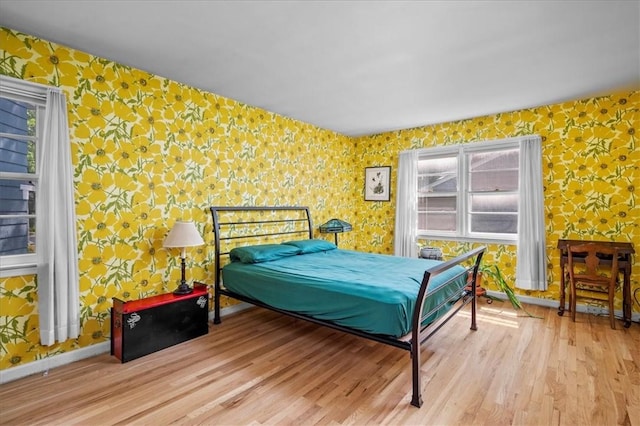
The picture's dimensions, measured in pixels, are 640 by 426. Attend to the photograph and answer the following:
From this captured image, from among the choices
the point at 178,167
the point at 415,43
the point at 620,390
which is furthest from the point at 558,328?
the point at 178,167

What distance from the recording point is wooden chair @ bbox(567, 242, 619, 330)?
3.28 meters

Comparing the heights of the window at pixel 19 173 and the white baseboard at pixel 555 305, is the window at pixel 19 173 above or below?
above

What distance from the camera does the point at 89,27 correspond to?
7.52ft

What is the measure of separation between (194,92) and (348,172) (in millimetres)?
3052

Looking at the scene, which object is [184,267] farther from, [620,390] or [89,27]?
[620,390]

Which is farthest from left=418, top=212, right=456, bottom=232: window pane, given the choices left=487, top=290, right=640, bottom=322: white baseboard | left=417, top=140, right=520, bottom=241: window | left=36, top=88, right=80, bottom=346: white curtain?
left=36, top=88, right=80, bottom=346: white curtain

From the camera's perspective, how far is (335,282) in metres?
2.62

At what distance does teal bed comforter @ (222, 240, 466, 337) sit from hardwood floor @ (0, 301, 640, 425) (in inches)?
17.4

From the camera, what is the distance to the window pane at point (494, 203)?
4410 mm

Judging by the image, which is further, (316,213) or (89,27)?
(316,213)

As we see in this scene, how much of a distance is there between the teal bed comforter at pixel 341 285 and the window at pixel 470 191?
166 cm

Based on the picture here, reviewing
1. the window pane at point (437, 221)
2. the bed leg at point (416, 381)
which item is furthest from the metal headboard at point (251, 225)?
the bed leg at point (416, 381)

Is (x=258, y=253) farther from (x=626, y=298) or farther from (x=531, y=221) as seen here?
(x=626, y=298)

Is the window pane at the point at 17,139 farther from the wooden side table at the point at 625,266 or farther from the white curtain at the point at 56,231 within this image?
the wooden side table at the point at 625,266
